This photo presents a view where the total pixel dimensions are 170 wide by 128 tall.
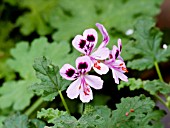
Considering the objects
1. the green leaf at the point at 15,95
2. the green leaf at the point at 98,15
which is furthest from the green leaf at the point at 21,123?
the green leaf at the point at 98,15

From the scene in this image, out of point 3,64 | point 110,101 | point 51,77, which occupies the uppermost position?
point 3,64

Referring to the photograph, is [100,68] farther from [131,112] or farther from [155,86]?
[155,86]

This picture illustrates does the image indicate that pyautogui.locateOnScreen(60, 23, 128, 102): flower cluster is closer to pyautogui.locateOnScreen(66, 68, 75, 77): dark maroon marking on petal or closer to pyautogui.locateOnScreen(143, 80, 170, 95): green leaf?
pyautogui.locateOnScreen(66, 68, 75, 77): dark maroon marking on petal

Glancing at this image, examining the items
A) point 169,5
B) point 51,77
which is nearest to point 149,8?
point 169,5

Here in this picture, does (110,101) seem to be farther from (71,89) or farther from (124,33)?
(71,89)

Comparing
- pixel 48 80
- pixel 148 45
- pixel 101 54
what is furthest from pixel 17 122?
pixel 148 45

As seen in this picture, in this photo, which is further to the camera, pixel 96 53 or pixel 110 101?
pixel 110 101

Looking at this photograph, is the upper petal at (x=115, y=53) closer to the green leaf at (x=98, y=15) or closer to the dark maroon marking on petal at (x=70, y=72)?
the dark maroon marking on petal at (x=70, y=72)
